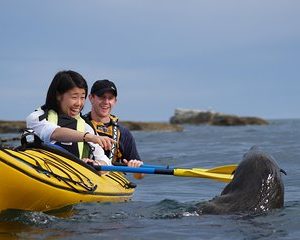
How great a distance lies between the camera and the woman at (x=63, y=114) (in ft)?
25.0

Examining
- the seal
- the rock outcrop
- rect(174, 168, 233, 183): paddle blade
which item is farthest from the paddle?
the rock outcrop

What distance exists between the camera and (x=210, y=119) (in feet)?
258

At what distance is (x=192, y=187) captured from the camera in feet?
37.3

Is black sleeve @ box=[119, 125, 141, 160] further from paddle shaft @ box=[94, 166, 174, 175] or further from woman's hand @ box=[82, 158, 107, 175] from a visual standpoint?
woman's hand @ box=[82, 158, 107, 175]

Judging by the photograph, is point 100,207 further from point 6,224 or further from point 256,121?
point 256,121

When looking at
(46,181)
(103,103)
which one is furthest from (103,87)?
(46,181)

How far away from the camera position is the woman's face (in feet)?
25.6

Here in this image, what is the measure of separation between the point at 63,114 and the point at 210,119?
71012 mm

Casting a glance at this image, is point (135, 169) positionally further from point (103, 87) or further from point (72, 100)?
point (103, 87)

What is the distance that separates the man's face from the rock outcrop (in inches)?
2450

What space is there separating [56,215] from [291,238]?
245cm

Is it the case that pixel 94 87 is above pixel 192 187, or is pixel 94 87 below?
above

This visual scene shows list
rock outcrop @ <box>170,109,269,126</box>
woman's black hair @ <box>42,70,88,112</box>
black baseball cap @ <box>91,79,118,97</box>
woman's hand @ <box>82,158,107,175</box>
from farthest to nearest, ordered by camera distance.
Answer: rock outcrop @ <box>170,109,269,126</box>
black baseball cap @ <box>91,79,118,97</box>
woman's hand @ <box>82,158,107,175</box>
woman's black hair @ <box>42,70,88,112</box>

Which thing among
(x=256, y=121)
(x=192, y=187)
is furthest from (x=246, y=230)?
(x=256, y=121)
